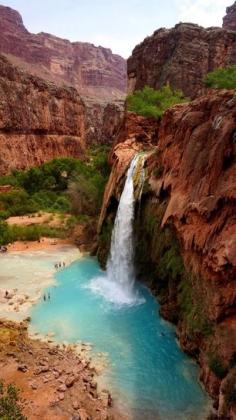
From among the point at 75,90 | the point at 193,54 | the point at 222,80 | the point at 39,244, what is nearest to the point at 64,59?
the point at 75,90

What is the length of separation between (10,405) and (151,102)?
83.8ft

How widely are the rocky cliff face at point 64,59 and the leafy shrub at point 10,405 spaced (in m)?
122

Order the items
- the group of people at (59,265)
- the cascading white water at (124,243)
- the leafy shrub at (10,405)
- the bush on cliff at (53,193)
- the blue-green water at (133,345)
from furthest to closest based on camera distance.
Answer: the bush on cliff at (53,193), the group of people at (59,265), the cascading white water at (124,243), the blue-green water at (133,345), the leafy shrub at (10,405)

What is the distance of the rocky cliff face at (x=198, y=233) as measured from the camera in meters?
10.4

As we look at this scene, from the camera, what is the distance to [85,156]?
6444cm

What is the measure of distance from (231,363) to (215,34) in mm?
38074

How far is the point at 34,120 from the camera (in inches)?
2108

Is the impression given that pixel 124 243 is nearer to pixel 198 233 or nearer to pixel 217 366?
pixel 198 233

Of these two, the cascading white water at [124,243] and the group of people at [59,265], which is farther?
the group of people at [59,265]

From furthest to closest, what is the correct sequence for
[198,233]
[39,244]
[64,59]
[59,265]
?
1. [64,59]
2. [39,244]
3. [59,265]
4. [198,233]

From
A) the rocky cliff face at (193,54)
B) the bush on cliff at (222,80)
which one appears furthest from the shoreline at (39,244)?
the rocky cliff face at (193,54)

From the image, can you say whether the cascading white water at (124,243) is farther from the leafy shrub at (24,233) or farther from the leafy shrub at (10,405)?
the leafy shrub at (24,233)

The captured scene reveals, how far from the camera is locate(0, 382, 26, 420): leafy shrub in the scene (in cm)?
852

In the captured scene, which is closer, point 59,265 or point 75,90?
point 59,265
